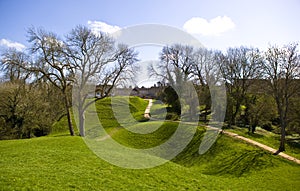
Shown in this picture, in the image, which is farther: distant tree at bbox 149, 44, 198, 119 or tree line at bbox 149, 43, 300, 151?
distant tree at bbox 149, 44, 198, 119

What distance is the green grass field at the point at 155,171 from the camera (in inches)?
375

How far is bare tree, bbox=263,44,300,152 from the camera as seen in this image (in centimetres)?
2158

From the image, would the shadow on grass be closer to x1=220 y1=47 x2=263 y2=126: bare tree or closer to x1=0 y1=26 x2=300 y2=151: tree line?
x1=0 y1=26 x2=300 y2=151: tree line

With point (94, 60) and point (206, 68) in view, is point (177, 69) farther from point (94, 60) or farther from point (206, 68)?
point (94, 60)

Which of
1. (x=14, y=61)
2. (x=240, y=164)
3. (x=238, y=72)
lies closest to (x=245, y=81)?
(x=238, y=72)

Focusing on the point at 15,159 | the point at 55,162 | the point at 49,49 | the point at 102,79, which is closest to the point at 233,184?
the point at 55,162

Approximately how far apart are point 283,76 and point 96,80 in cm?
1966

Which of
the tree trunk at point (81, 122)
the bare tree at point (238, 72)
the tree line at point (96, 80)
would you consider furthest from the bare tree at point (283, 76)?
the tree trunk at point (81, 122)

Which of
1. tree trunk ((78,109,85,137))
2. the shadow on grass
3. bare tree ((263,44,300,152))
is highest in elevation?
bare tree ((263,44,300,152))

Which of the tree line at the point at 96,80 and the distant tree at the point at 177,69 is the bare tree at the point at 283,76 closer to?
the tree line at the point at 96,80

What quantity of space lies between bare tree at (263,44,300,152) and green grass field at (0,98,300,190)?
16.2 ft

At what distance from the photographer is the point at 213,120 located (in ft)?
103

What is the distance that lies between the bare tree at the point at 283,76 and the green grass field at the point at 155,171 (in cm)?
494

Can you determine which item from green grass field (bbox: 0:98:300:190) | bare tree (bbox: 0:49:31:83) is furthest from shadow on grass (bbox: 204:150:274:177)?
bare tree (bbox: 0:49:31:83)
